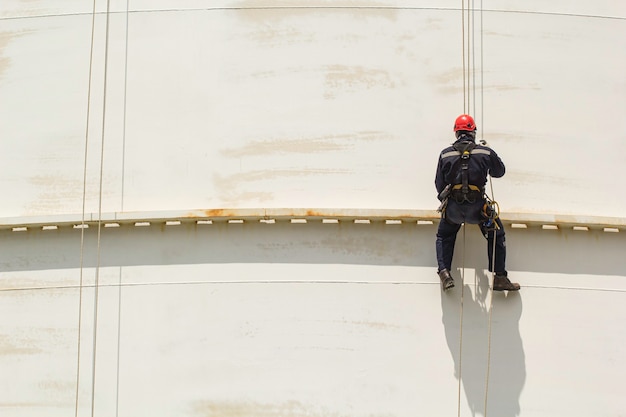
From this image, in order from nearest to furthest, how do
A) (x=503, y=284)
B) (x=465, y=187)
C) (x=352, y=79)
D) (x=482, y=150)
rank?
(x=465, y=187)
(x=482, y=150)
(x=503, y=284)
(x=352, y=79)

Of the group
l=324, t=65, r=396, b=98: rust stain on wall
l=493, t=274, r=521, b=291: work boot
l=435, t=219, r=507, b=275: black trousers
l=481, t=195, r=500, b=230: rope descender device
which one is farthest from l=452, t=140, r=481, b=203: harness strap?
l=324, t=65, r=396, b=98: rust stain on wall

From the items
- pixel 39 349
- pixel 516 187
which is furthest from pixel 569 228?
pixel 39 349

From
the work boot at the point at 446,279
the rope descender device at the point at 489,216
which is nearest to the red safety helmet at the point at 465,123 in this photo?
the rope descender device at the point at 489,216

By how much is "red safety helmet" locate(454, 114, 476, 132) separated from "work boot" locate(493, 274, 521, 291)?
3.95 ft

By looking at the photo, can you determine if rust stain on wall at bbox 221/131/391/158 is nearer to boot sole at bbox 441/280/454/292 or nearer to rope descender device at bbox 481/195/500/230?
rope descender device at bbox 481/195/500/230

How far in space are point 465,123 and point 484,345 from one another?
1780mm

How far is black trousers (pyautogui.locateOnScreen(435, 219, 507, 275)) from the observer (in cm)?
710

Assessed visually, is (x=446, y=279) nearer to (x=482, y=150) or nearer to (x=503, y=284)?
(x=503, y=284)

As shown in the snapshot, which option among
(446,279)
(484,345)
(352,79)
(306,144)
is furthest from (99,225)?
(484,345)

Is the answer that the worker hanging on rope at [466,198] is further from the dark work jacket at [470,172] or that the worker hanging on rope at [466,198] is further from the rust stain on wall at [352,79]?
the rust stain on wall at [352,79]

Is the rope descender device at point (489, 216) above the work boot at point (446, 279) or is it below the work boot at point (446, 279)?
above

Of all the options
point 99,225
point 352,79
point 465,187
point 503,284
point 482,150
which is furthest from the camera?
point 352,79

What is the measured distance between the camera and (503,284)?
7133 millimetres

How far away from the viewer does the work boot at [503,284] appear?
23.4 feet
